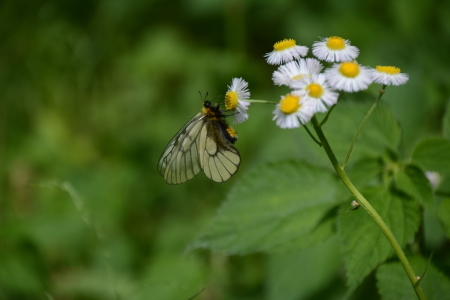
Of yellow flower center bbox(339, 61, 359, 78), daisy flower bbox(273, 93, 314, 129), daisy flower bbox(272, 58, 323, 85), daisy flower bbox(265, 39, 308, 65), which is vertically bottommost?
daisy flower bbox(273, 93, 314, 129)

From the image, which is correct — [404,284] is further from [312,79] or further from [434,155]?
[312,79]

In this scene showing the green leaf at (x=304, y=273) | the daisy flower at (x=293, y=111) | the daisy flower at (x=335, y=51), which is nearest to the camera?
the daisy flower at (x=293, y=111)

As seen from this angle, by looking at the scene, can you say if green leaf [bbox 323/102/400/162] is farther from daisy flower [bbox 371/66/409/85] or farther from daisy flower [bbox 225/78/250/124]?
daisy flower [bbox 225/78/250/124]

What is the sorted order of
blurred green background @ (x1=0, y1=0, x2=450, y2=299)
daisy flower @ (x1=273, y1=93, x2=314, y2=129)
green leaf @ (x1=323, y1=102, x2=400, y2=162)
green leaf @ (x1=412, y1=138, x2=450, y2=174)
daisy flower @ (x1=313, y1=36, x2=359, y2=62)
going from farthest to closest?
blurred green background @ (x1=0, y1=0, x2=450, y2=299) < green leaf @ (x1=323, y1=102, x2=400, y2=162) < green leaf @ (x1=412, y1=138, x2=450, y2=174) < daisy flower @ (x1=313, y1=36, x2=359, y2=62) < daisy flower @ (x1=273, y1=93, x2=314, y2=129)

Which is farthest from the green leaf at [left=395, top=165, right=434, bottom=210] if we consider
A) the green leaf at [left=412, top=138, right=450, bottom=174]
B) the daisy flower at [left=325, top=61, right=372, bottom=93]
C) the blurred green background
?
the blurred green background

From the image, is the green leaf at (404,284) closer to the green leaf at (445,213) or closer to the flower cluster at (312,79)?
the green leaf at (445,213)

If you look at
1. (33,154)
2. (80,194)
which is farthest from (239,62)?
(33,154)

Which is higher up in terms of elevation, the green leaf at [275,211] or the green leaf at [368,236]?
the green leaf at [275,211]

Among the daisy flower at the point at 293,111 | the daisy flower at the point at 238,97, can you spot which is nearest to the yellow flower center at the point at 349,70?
the daisy flower at the point at 293,111
